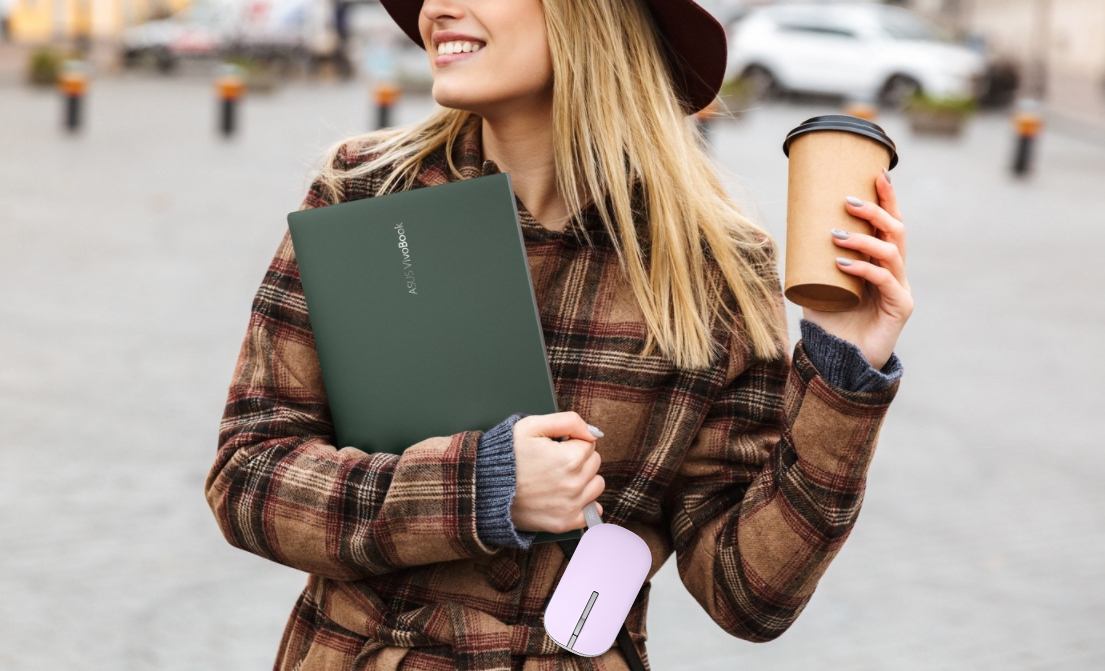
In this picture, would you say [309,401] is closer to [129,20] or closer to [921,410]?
[921,410]

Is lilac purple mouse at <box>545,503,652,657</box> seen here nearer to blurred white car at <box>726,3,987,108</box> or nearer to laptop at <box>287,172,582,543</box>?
laptop at <box>287,172,582,543</box>

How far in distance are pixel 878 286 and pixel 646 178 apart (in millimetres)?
417

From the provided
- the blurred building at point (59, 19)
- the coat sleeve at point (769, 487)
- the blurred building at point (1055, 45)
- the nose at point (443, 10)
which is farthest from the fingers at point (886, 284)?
the blurred building at point (59, 19)

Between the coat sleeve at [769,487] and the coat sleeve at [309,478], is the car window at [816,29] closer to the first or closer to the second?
the coat sleeve at [769,487]

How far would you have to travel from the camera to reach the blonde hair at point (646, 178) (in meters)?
1.85

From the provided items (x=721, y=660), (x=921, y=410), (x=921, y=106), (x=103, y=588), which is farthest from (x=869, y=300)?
(x=921, y=106)

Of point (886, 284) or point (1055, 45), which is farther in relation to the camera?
point (1055, 45)

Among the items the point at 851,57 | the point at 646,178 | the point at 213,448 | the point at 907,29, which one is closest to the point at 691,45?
the point at 646,178

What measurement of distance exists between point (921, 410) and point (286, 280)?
17.9ft

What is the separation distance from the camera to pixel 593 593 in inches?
66.7

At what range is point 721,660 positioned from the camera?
4301 millimetres

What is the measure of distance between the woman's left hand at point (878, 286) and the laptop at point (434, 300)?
0.39 metres

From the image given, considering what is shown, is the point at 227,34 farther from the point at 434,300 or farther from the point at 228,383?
the point at 434,300

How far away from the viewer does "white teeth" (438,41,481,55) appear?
5.95 ft
